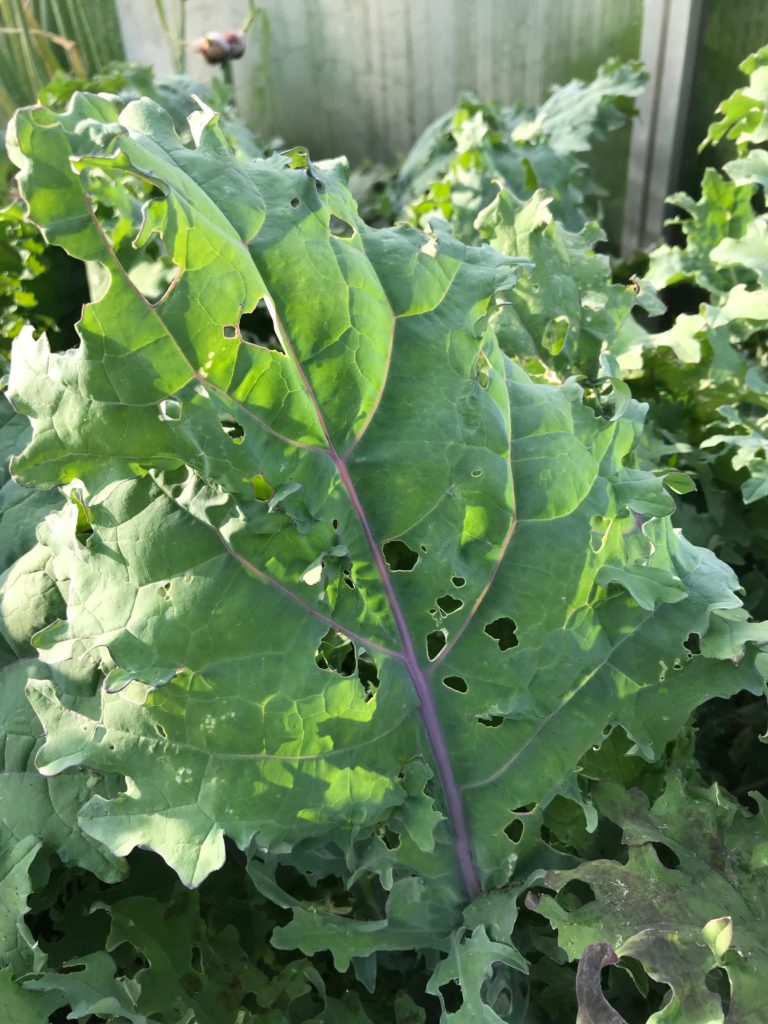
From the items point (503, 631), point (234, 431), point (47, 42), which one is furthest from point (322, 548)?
point (47, 42)

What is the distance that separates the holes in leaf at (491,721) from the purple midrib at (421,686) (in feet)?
0.13

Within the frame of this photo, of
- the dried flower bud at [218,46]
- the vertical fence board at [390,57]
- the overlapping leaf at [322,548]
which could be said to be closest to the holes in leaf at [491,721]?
the overlapping leaf at [322,548]

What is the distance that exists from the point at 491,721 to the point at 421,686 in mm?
97

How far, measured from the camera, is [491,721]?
0.78m

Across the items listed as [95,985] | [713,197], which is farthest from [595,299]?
[95,985]

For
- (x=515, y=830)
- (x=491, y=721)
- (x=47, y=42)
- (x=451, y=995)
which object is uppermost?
(x=47, y=42)

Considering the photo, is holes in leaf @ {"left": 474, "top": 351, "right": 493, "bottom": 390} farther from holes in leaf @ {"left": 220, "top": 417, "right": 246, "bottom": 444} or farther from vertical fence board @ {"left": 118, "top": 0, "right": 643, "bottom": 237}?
vertical fence board @ {"left": 118, "top": 0, "right": 643, "bottom": 237}

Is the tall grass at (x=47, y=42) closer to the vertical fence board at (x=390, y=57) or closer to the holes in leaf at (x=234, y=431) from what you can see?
the vertical fence board at (x=390, y=57)

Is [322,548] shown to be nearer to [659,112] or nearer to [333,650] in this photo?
[333,650]

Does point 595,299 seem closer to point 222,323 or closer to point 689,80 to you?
point 222,323

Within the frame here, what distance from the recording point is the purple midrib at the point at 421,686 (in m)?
0.64

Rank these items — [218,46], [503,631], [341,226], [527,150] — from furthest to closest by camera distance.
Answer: [218,46] → [527,150] → [341,226] → [503,631]

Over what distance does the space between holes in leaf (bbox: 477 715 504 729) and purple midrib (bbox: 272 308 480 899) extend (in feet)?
0.13

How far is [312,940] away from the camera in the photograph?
0.68 metres
